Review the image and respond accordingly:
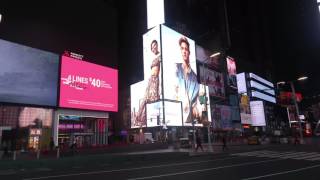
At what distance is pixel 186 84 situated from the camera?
72.4 metres

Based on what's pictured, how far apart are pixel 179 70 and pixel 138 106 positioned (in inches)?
584

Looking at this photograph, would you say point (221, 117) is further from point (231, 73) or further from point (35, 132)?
point (35, 132)

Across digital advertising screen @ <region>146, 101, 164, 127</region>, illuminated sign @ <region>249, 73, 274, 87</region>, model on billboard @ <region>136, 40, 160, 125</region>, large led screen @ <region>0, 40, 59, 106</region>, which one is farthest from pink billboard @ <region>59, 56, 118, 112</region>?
illuminated sign @ <region>249, 73, 274, 87</region>

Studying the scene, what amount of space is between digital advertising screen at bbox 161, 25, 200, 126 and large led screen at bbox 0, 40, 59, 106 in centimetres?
3075

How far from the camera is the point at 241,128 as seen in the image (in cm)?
9662

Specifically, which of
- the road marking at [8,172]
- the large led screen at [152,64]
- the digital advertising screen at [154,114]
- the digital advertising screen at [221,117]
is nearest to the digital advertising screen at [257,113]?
the digital advertising screen at [221,117]

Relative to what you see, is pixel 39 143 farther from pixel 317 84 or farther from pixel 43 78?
pixel 317 84

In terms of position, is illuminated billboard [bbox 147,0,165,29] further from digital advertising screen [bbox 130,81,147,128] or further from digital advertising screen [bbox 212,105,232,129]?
digital advertising screen [bbox 212,105,232,129]

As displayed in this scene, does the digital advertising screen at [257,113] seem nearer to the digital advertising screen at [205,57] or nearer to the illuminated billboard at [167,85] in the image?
the digital advertising screen at [205,57]

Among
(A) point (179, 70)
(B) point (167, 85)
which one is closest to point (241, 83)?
(A) point (179, 70)

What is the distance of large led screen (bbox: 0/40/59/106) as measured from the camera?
3494cm

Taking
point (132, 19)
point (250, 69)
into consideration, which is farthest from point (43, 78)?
point (250, 69)

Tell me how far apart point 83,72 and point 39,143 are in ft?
40.4

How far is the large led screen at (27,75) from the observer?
34938 millimetres
